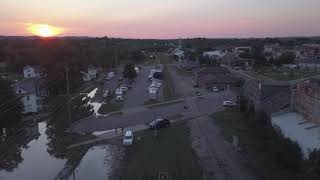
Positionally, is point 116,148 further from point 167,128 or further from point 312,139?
point 312,139

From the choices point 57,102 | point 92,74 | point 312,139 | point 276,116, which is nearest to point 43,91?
point 57,102

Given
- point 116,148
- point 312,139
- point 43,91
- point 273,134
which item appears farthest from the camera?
point 43,91

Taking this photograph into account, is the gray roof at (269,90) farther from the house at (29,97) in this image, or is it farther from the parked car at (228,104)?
the house at (29,97)

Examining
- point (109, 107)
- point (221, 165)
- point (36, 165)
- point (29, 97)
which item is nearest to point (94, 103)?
point (109, 107)

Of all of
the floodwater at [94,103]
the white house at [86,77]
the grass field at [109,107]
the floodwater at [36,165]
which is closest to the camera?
the floodwater at [36,165]

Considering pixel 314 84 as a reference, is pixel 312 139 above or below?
below

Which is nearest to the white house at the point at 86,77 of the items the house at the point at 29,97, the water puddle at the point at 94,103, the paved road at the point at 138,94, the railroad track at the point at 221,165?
the water puddle at the point at 94,103

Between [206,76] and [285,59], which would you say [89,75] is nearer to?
[206,76]
